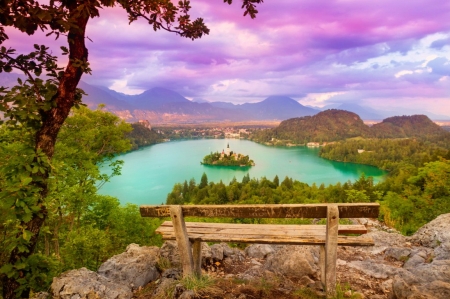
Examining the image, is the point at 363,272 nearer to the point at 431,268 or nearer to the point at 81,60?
the point at 431,268

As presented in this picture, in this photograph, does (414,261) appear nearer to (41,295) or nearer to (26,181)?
(41,295)

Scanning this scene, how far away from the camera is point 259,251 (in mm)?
4754

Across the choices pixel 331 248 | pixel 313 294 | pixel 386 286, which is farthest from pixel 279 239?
pixel 386 286

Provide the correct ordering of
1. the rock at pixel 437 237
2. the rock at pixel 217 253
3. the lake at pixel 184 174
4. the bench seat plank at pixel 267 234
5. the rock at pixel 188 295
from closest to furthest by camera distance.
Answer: the rock at pixel 188 295
the bench seat plank at pixel 267 234
the rock at pixel 217 253
the rock at pixel 437 237
the lake at pixel 184 174

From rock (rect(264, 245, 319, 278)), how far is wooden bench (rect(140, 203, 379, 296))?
1.08ft

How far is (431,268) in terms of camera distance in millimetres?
3326

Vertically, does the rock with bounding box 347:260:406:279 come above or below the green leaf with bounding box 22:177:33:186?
below

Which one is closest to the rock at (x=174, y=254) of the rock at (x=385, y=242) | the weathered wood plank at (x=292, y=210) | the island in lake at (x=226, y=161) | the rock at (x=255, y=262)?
the rock at (x=255, y=262)

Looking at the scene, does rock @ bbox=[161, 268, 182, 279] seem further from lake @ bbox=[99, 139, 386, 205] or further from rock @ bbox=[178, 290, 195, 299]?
lake @ bbox=[99, 139, 386, 205]

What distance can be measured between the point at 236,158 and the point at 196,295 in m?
92.4

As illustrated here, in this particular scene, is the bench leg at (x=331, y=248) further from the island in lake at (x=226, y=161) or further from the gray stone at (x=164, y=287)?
the island in lake at (x=226, y=161)

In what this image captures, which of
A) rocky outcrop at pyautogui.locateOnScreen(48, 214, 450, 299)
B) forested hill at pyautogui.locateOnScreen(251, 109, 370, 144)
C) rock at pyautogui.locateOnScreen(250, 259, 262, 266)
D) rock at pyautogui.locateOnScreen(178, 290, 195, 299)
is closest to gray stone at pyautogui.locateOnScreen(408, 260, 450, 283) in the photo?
rocky outcrop at pyautogui.locateOnScreen(48, 214, 450, 299)

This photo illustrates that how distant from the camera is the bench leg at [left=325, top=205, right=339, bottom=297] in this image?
249cm

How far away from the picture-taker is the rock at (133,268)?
347 centimetres
